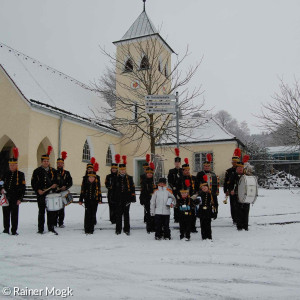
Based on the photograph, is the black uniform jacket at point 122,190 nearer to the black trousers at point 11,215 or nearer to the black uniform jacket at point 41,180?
the black uniform jacket at point 41,180

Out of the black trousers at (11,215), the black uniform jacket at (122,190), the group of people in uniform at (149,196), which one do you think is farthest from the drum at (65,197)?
the black uniform jacket at (122,190)

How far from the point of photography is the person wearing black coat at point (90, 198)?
885cm

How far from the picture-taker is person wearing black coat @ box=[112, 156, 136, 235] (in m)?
8.75

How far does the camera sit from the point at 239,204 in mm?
8828

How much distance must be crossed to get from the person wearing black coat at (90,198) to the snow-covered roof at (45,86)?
892 cm

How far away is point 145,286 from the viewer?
4.59 m

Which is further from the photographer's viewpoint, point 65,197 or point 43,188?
point 65,197

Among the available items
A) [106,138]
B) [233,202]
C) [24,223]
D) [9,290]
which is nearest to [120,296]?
[9,290]

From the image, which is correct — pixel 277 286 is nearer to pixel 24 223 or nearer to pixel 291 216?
pixel 291 216

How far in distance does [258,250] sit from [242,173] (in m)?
2.94

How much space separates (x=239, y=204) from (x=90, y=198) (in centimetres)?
375

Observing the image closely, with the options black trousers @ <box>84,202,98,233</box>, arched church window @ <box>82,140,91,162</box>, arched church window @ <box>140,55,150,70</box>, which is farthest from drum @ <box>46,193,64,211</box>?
arched church window @ <box>82,140,91,162</box>

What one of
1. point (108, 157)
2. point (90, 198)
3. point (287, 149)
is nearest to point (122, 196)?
point (90, 198)

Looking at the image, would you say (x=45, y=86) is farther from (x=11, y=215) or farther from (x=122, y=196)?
(x=122, y=196)
